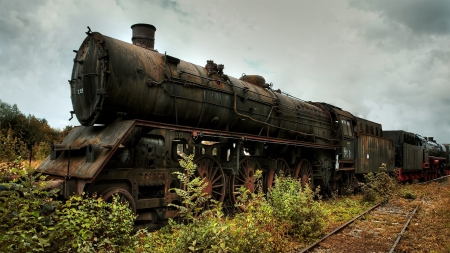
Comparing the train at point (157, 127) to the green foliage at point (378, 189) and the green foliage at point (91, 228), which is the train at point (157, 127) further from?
the green foliage at point (378, 189)

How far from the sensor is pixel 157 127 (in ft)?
22.0

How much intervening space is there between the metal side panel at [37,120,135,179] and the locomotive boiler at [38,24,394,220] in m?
0.02

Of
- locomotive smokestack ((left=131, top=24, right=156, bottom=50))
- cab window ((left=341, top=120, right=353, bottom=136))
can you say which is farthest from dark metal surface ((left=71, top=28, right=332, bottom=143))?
cab window ((left=341, top=120, right=353, bottom=136))

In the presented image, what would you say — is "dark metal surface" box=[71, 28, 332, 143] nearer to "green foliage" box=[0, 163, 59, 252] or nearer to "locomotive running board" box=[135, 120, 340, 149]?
"locomotive running board" box=[135, 120, 340, 149]

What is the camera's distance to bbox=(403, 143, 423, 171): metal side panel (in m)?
21.1

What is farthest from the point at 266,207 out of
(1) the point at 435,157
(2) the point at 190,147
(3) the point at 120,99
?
(1) the point at 435,157

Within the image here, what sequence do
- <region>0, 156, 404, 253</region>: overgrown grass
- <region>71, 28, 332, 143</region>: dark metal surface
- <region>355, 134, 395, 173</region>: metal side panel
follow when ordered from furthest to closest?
<region>355, 134, 395, 173</region>: metal side panel, <region>71, 28, 332, 143</region>: dark metal surface, <region>0, 156, 404, 253</region>: overgrown grass

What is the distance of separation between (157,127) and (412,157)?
20891 millimetres

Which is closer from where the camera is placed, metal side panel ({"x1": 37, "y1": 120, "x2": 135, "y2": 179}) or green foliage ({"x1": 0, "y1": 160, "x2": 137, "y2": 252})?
green foliage ({"x1": 0, "y1": 160, "x2": 137, "y2": 252})

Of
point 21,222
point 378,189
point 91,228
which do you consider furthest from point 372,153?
point 21,222

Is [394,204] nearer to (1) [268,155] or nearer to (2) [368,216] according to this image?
(2) [368,216]

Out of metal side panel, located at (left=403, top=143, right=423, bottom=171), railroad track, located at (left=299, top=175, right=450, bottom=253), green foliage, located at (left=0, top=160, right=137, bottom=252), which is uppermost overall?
metal side panel, located at (left=403, top=143, right=423, bottom=171)

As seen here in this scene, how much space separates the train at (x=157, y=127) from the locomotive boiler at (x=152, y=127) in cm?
2

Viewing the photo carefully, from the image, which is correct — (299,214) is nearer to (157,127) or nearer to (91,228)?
(157,127)
